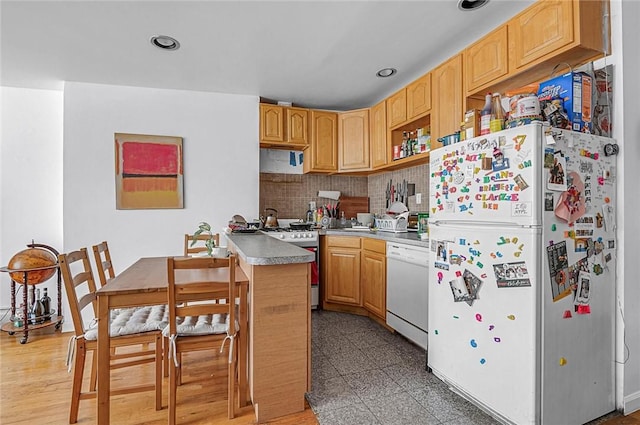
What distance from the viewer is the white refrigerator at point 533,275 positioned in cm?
152

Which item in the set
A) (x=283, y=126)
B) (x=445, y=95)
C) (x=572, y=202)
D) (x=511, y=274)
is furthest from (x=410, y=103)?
(x=511, y=274)

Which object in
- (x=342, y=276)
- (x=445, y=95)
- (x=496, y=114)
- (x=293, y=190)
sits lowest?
(x=342, y=276)

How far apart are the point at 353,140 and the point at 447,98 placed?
1452mm

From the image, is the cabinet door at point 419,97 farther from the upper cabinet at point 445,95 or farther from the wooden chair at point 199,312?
the wooden chair at point 199,312

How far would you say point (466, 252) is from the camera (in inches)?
72.1

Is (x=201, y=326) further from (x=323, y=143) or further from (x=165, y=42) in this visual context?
(x=323, y=143)

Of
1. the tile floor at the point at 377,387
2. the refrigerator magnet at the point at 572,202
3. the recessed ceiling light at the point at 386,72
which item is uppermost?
the recessed ceiling light at the point at 386,72

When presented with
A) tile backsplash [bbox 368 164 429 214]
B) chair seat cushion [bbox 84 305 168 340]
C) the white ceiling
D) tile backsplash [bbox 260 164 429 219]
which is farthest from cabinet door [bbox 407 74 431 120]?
chair seat cushion [bbox 84 305 168 340]

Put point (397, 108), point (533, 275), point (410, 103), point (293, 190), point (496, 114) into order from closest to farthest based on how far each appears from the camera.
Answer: point (533, 275)
point (496, 114)
point (410, 103)
point (397, 108)
point (293, 190)

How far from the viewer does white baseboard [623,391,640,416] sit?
1.80 m

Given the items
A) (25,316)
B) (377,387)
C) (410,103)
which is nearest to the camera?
(377,387)

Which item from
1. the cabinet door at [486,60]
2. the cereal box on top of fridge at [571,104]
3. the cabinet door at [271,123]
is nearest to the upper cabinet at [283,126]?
the cabinet door at [271,123]

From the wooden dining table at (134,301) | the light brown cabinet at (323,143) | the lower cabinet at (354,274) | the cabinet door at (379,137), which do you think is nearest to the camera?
the wooden dining table at (134,301)

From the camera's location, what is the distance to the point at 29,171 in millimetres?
3467
